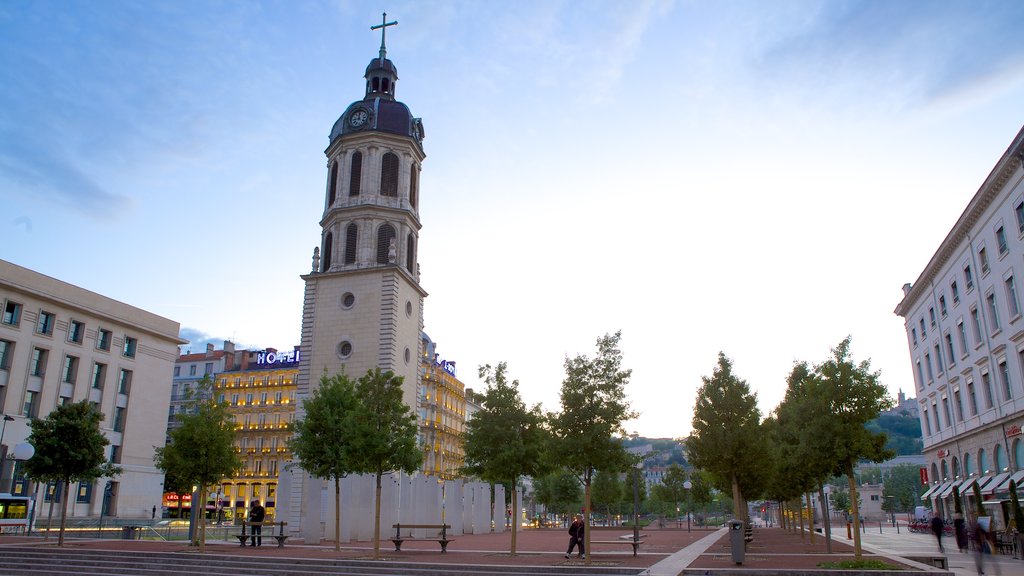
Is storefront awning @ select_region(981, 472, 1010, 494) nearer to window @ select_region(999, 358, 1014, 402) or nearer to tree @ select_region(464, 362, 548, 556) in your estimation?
window @ select_region(999, 358, 1014, 402)

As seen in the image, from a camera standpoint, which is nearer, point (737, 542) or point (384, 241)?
point (737, 542)

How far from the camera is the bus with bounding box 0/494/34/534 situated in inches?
1745

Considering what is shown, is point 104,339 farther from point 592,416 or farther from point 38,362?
point 592,416

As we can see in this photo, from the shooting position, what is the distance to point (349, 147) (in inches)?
2040

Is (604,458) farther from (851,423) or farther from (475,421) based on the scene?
(851,423)

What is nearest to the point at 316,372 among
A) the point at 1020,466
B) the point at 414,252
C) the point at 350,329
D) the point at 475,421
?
the point at 350,329

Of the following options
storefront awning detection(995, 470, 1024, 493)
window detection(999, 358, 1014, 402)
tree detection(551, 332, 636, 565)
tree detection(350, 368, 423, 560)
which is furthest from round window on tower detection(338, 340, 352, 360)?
window detection(999, 358, 1014, 402)

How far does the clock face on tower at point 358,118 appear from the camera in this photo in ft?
171

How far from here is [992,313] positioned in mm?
43844

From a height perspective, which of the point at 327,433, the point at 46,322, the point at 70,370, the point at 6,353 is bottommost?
the point at 327,433

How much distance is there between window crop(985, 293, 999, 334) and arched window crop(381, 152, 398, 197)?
127 ft

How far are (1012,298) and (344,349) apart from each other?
131 ft

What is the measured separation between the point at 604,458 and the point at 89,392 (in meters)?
53.8

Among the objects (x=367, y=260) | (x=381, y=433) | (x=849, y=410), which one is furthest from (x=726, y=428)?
(x=367, y=260)
